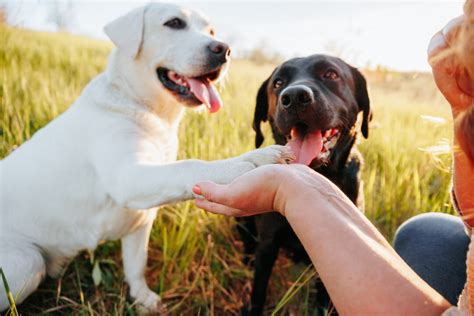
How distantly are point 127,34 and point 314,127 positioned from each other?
114 centimetres

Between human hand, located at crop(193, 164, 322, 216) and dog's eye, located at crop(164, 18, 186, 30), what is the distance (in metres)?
1.38

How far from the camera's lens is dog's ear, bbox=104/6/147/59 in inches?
83.0

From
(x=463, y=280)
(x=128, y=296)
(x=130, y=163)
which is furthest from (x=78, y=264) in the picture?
(x=463, y=280)

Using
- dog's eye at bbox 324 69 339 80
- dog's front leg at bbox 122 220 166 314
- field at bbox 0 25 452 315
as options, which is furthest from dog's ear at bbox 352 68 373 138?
dog's front leg at bbox 122 220 166 314

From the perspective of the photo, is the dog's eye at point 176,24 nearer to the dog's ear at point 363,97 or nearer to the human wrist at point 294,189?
the dog's ear at point 363,97

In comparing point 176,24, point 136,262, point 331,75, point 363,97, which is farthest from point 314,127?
point 136,262

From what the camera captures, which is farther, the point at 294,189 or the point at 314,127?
the point at 314,127

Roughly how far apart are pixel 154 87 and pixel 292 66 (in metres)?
0.79

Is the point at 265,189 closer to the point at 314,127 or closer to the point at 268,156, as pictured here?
the point at 268,156

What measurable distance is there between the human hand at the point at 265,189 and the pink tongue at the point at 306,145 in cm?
65

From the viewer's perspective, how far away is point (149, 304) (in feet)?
6.70

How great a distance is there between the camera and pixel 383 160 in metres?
3.03

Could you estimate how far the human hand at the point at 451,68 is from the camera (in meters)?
1.01

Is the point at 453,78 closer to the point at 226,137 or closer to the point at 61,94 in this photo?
the point at 226,137
